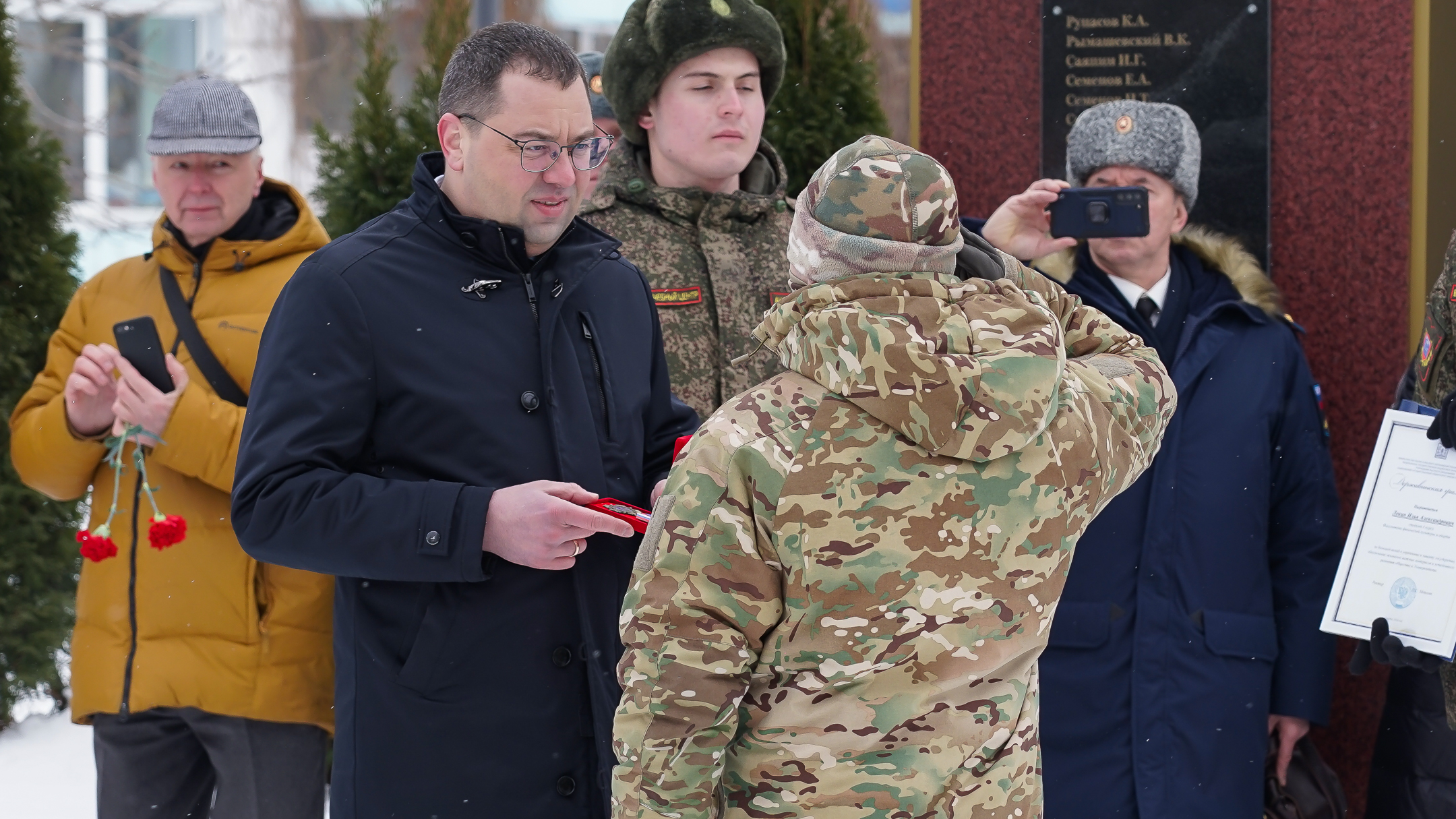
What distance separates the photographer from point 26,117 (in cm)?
553

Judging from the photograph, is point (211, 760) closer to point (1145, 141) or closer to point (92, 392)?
point (92, 392)

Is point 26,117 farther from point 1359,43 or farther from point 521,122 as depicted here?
point 1359,43

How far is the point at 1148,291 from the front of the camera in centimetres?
359

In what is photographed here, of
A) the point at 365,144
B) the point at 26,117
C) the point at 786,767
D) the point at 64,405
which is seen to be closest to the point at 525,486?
the point at 786,767

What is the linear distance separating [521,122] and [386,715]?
3.70 feet

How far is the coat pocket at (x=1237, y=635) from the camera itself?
333 cm

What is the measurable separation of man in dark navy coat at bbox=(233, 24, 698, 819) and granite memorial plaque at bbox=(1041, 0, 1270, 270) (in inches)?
83.9

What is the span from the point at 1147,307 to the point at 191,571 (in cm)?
248

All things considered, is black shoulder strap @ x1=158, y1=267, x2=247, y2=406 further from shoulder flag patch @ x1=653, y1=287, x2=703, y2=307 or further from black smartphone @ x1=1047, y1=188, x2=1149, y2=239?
black smartphone @ x1=1047, y1=188, x2=1149, y2=239

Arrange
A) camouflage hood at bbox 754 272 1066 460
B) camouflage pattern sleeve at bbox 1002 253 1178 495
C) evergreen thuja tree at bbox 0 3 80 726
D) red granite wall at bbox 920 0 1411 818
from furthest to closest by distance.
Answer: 1. evergreen thuja tree at bbox 0 3 80 726
2. red granite wall at bbox 920 0 1411 818
3. camouflage pattern sleeve at bbox 1002 253 1178 495
4. camouflage hood at bbox 754 272 1066 460

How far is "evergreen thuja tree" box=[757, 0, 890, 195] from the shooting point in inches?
185

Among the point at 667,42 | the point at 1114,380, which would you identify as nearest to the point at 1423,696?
the point at 1114,380

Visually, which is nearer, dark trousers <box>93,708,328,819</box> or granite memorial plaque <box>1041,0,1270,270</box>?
dark trousers <box>93,708,328,819</box>

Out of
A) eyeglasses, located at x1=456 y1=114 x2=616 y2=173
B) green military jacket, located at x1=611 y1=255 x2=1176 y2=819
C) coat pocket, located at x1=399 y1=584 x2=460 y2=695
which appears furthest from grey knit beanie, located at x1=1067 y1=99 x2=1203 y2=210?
coat pocket, located at x1=399 y1=584 x2=460 y2=695
